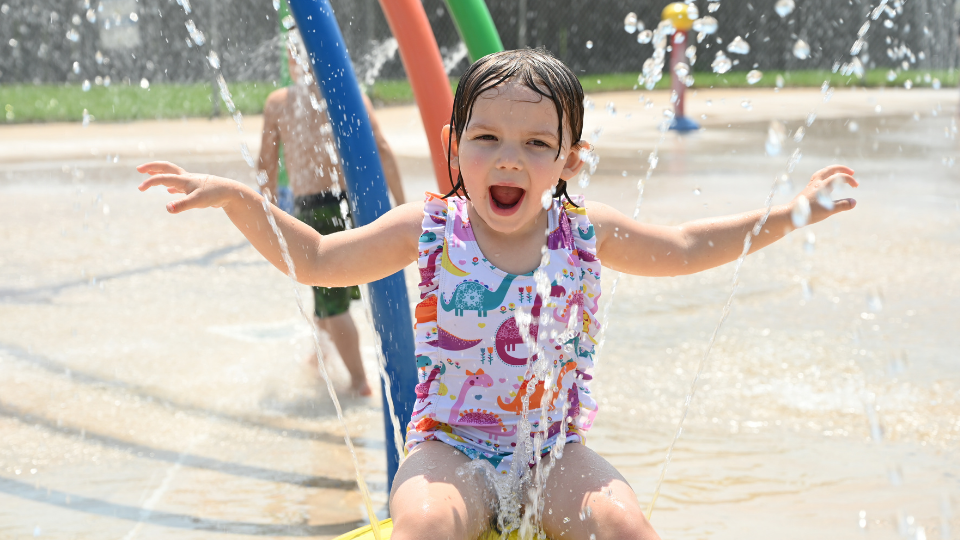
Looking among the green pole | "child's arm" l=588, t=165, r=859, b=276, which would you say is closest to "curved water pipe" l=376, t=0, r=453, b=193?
the green pole

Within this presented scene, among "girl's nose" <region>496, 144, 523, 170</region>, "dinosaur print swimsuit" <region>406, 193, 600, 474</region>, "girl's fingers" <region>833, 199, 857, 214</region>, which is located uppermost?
"girl's nose" <region>496, 144, 523, 170</region>

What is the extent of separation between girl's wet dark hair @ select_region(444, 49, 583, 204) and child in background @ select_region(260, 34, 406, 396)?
189cm

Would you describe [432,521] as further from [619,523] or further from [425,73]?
[425,73]

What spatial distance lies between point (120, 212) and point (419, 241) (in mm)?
5906

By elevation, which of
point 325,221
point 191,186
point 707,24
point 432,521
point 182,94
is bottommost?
point 432,521

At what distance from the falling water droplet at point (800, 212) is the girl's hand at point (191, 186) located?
1.10 m

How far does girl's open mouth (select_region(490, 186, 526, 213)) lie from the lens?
1.89 m

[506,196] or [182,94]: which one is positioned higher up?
[182,94]

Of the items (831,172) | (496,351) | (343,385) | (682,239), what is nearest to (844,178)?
(831,172)

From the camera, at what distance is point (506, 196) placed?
75.1 inches

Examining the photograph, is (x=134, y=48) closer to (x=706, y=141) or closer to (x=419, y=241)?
(x=706, y=141)

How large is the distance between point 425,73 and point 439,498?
1262 millimetres

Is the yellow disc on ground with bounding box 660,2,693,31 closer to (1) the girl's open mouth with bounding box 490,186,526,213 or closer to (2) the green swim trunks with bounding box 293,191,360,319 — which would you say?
(2) the green swim trunks with bounding box 293,191,360,319

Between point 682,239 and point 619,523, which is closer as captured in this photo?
point 619,523
